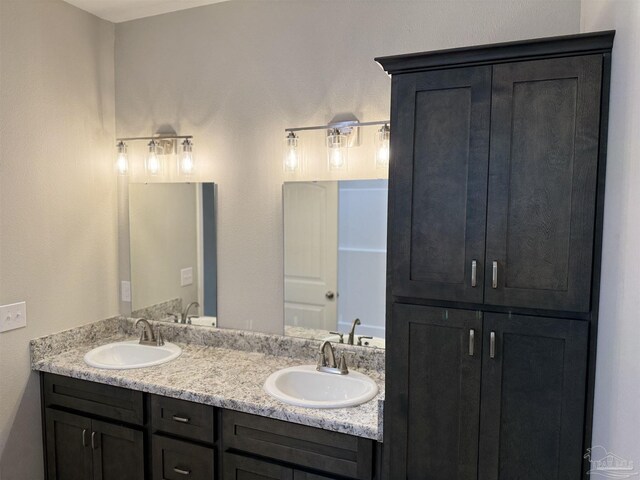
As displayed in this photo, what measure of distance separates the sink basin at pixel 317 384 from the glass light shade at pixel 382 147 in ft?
3.24

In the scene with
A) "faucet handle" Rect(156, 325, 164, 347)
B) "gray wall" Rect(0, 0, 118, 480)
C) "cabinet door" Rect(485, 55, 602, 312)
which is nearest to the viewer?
"cabinet door" Rect(485, 55, 602, 312)

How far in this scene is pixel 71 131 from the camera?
8.40 ft

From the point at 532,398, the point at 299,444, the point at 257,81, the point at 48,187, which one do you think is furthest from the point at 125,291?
the point at 532,398

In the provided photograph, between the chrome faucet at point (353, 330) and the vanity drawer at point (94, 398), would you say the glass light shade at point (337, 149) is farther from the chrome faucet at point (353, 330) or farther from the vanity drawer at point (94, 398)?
the vanity drawer at point (94, 398)

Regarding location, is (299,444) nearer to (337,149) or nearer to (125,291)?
(337,149)

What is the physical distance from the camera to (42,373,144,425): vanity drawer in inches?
86.0

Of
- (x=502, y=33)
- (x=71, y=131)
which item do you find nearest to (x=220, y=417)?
(x=71, y=131)

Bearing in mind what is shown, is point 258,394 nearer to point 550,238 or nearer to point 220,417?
point 220,417

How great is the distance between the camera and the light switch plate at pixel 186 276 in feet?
8.77

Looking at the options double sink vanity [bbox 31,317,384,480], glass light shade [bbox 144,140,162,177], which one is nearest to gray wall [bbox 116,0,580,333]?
glass light shade [bbox 144,140,162,177]

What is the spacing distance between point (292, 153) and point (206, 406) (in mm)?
1245

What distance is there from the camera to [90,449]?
2.31 meters

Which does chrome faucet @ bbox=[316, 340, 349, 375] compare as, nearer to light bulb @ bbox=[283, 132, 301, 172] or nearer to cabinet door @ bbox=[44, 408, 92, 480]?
light bulb @ bbox=[283, 132, 301, 172]

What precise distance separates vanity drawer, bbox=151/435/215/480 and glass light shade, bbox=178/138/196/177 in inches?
54.1
